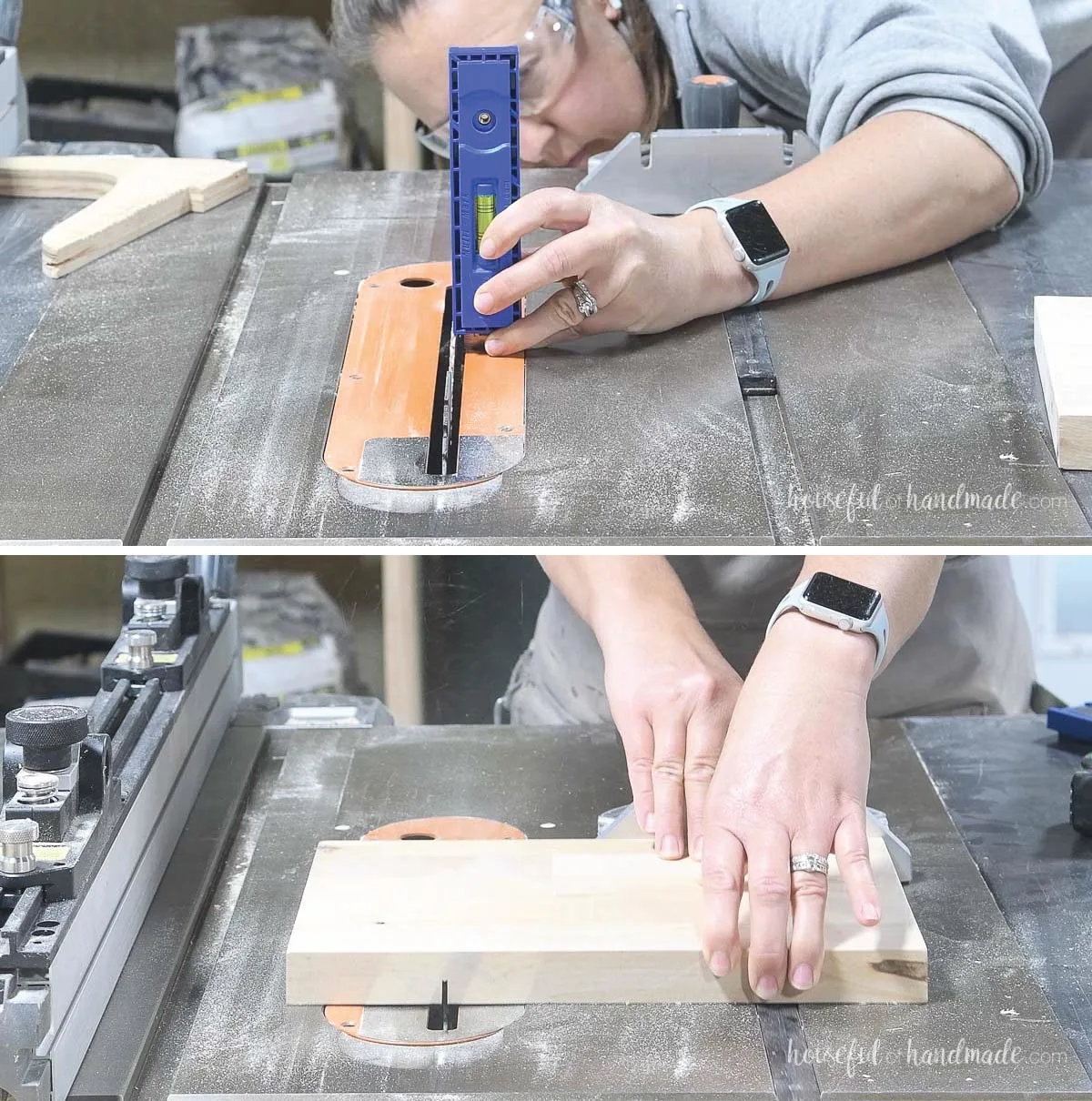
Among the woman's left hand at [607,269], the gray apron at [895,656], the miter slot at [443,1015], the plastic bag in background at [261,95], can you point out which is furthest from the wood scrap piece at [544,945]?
the plastic bag in background at [261,95]

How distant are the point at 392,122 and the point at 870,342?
1587mm

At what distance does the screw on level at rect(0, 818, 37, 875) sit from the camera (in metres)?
1.01

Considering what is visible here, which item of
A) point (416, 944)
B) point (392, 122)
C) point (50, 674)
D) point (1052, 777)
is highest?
point (392, 122)

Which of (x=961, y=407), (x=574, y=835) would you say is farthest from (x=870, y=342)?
(x=574, y=835)

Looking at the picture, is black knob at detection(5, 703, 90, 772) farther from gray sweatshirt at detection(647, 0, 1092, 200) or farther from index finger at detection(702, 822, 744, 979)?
gray sweatshirt at detection(647, 0, 1092, 200)

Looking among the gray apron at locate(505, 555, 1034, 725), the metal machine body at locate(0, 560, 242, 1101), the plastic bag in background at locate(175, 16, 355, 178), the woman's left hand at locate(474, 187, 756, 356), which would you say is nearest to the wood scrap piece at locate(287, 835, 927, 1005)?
the metal machine body at locate(0, 560, 242, 1101)

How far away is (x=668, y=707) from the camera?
1317 mm

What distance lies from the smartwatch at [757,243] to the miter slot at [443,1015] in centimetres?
59

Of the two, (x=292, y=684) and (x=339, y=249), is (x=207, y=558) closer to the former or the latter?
Result: (x=339, y=249)

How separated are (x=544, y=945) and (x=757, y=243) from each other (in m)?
0.57

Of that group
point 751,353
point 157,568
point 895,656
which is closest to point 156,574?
point 157,568

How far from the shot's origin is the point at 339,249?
139 cm

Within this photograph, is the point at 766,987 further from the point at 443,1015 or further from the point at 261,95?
the point at 261,95

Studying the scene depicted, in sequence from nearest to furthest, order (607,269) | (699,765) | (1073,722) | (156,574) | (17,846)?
(17,846) < (607,269) < (699,765) < (156,574) < (1073,722)
